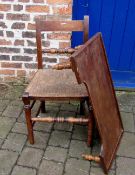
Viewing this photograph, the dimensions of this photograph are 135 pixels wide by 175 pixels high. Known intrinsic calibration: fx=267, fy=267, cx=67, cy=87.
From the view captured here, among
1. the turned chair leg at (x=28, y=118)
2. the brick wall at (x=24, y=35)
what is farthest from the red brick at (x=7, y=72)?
the turned chair leg at (x=28, y=118)

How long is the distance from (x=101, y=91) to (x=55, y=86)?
1.45ft

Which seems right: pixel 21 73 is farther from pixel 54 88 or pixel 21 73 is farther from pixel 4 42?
pixel 54 88

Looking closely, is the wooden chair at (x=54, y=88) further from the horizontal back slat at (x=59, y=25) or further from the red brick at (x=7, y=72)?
the red brick at (x=7, y=72)

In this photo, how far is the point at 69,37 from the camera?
314 cm

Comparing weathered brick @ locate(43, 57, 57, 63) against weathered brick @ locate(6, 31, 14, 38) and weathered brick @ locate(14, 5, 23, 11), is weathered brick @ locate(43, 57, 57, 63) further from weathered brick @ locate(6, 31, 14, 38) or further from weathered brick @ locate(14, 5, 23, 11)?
weathered brick @ locate(14, 5, 23, 11)

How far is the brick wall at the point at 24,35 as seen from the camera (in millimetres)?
3020

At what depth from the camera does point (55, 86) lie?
7.91ft

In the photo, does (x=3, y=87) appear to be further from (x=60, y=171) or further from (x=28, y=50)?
(x=60, y=171)

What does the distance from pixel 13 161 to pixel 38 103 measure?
0.94 m

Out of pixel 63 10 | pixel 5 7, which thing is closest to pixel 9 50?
pixel 5 7

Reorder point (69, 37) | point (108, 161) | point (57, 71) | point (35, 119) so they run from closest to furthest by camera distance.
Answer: point (108, 161), point (35, 119), point (57, 71), point (69, 37)

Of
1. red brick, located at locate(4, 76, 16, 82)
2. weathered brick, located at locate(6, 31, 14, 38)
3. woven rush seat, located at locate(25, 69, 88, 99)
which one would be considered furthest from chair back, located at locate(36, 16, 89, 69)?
red brick, located at locate(4, 76, 16, 82)

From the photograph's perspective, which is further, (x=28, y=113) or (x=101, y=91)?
(x=28, y=113)

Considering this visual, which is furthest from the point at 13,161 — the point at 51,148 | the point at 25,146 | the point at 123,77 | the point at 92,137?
the point at 123,77
